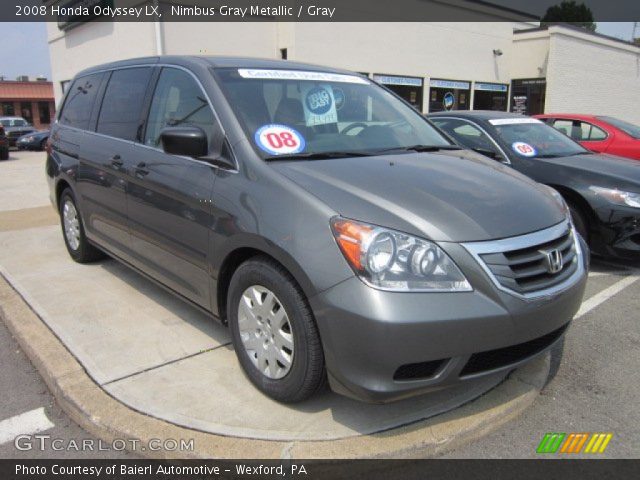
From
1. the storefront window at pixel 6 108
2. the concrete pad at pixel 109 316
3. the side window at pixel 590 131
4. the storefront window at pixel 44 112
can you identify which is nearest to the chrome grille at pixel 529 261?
the concrete pad at pixel 109 316

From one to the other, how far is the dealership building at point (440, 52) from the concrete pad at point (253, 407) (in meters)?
13.5

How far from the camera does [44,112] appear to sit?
4678 cm

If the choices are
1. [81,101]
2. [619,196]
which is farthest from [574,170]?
[81,101]

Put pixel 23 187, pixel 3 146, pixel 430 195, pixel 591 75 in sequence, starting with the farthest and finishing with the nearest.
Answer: pixel 591 75 → pixel 3 146 → pixel 23 187 → pixel 430 195

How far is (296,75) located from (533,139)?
12.4 ft

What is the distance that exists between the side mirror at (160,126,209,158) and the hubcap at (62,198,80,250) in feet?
8.25

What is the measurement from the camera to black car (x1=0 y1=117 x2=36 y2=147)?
1038 inches

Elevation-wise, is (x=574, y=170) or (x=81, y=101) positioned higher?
(x=81, y=101)

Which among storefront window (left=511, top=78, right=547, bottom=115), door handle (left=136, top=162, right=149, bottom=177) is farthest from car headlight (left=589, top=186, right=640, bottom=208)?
storefront window (left=511, top=78, right=547, bottom=115)

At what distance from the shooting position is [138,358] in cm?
331

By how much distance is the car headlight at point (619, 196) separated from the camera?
506cm

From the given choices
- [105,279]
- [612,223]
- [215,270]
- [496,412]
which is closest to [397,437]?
[496,412]

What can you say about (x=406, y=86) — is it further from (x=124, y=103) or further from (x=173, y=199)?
(x=173, y=199)

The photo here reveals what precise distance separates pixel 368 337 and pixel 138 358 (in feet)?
5.70
